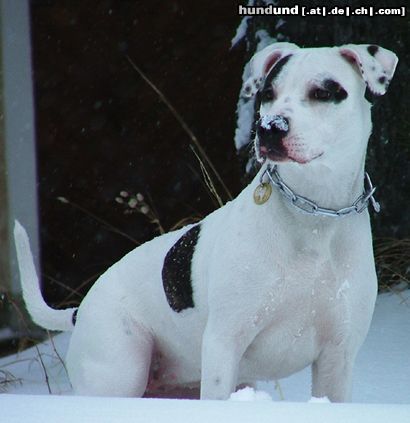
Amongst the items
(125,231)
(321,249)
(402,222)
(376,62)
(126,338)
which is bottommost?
Answer: (125,231)

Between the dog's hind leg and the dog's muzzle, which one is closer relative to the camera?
the dog's muzzle

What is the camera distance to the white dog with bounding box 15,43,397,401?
259 cm

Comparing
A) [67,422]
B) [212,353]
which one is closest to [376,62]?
[212,353]

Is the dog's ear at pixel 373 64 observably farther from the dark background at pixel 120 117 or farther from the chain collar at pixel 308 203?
the dark background at pixel 120 117

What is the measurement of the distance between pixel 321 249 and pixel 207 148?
12.9 ft

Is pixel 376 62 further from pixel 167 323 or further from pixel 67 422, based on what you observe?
pixel 67 422

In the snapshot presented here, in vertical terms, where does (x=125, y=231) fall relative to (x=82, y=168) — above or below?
below

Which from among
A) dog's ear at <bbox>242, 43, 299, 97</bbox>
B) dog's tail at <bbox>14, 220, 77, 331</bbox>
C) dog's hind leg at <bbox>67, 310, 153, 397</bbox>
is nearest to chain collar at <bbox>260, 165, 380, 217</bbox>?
dog's ear at <bbox>242, 43, 299, 97</bbox>

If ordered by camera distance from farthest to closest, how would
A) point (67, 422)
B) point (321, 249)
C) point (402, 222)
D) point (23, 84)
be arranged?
1. point (23, 84)
2. point (402, 222)
3. point (321, 249)
4. point (67, 422)

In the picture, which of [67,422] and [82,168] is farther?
[82,168]

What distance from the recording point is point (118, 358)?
310 cm

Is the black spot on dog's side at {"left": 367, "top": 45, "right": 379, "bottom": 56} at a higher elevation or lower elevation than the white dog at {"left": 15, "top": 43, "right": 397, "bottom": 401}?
higher

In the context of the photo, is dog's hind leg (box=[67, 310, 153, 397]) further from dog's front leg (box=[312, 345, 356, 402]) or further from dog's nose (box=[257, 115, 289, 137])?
dog's nose (box=[257, 115, 289, 137])

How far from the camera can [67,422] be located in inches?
66.5
